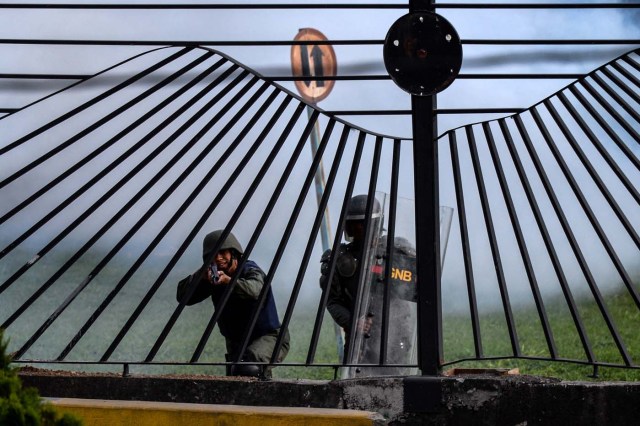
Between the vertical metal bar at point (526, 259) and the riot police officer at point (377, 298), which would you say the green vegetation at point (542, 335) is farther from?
the vertical metal bar at point (526, 259)

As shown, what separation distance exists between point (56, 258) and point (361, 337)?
4.37 m

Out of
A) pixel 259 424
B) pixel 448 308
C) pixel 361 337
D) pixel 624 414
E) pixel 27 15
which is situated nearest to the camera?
pixel 259 424

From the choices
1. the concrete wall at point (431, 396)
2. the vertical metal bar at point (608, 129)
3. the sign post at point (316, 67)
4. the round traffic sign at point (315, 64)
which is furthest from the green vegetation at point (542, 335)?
the concrete wall at point (431, 396)

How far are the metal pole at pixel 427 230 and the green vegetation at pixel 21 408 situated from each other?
1894 millimetres

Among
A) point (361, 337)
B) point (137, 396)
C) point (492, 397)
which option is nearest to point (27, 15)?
point (361, 337)

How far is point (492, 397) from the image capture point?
4379 mm

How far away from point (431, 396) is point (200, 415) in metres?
0.96

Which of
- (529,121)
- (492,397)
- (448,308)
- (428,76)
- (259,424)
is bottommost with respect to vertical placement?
(259,424)

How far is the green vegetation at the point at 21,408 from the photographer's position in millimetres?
2682

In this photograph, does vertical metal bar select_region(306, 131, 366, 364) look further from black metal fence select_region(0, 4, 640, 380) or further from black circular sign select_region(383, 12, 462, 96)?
black metal fence select_region(0, 4, 640, 380)

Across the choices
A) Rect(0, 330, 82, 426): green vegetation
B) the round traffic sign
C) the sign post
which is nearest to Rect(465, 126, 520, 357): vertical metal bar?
Rect(0, 330, 82, 426): green vegetation

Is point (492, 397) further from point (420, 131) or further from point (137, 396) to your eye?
point (137, 396)

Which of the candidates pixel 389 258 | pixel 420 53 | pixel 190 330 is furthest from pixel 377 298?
pixel 190 330

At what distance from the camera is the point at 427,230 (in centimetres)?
449
